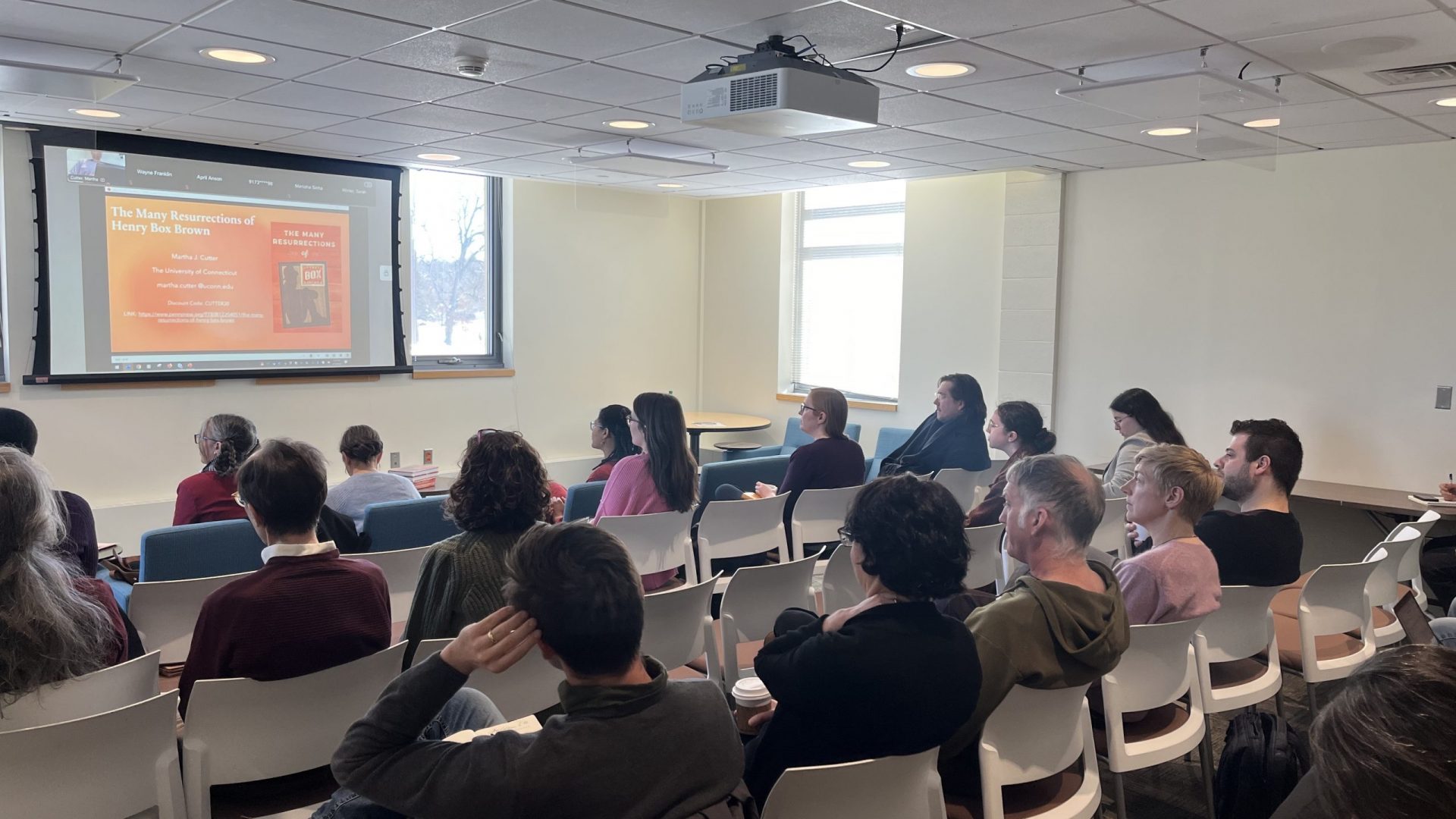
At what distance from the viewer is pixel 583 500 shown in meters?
4.60

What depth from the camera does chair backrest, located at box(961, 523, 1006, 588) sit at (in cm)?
393

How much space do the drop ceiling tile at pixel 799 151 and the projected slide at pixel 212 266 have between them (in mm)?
3156

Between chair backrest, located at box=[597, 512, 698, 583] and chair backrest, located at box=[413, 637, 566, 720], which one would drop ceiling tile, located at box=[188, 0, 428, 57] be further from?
chair backrest, located at box=[413, 637, 566, 720]

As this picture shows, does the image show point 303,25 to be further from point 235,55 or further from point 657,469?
point 657,469

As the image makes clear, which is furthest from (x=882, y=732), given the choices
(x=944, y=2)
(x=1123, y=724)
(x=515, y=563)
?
(x=944, y=2)

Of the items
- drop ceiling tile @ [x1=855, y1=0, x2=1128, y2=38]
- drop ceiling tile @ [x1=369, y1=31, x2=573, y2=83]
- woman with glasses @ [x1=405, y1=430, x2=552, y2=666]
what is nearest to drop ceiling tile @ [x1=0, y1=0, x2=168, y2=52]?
drop ceiling tile @ [x1=369, y1=31, x2=573, y2=83]

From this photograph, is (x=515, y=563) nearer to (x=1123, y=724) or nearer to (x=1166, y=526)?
(x=1123, y=724)

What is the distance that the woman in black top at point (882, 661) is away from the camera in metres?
1.89

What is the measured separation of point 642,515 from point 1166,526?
1939 mm

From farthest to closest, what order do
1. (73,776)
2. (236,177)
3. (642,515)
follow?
(236,177) → (642,515) → (73,776)

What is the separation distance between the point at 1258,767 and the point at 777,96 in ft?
8.60

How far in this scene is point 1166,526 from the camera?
2.96 m

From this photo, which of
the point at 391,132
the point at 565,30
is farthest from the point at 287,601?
the point at 391,132

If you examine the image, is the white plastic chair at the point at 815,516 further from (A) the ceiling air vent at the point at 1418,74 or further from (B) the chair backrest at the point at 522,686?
(A) the ceiling air vent at the point at 1418,74
